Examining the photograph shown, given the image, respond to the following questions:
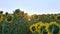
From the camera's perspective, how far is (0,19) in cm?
440

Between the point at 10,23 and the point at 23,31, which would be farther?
the point at 10,23

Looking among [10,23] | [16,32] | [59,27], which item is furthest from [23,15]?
[59,27]

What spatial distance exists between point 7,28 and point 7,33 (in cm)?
14

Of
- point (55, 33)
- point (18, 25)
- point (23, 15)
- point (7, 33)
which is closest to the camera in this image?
point (55, 33)

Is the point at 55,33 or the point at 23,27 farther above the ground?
the point at 55,33

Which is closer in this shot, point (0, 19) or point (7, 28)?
point (7, 28)

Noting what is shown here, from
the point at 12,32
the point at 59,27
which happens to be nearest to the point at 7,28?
the point at 12,32

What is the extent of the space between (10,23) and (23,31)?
0.43 meters

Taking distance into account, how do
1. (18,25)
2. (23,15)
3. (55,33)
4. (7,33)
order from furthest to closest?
(23,15)
(18,25)
(7,33)
(55,33)

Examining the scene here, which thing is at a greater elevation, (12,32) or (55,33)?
(55,33)

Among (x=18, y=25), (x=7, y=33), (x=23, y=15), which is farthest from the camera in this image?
(x=23, y=15)

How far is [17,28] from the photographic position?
4066 mm

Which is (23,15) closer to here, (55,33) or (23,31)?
(23,31)

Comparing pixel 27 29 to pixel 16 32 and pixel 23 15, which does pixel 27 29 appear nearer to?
pixel 16 32
